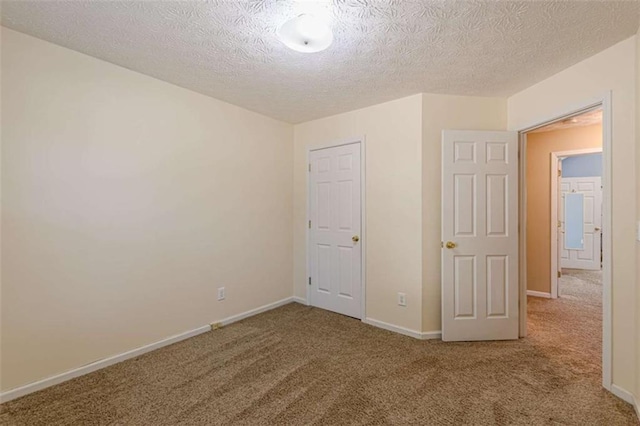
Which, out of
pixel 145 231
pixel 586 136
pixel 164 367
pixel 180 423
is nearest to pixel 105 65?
pixel 145 231

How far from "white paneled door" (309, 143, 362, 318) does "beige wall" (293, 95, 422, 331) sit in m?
0.16

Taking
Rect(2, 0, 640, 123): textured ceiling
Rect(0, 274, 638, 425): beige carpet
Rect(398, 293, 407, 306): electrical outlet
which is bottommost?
Rect(0, 274, 638, 425): beige carpet

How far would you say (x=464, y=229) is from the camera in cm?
279

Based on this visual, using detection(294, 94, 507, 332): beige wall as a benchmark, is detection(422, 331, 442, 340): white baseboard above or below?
below

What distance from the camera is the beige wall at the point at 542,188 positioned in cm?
416

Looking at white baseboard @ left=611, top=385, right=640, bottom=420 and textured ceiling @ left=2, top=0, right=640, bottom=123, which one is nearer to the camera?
textured ceiling @ left=2, top=0, right=640, bottom=123

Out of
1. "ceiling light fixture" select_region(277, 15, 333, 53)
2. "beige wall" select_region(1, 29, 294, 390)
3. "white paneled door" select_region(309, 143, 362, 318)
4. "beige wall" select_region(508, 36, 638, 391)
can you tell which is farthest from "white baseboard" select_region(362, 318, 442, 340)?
"ceiling light fixture" select_region(277, 15, 333, 53)

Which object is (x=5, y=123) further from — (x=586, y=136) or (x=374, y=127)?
(x=586, y=136)

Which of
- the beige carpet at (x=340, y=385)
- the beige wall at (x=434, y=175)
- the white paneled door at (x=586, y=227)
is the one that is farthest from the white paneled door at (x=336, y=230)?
the white paneled door at (x=586, y=227)

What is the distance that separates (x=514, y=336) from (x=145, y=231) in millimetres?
3537

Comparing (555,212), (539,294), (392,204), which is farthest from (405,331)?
(555,212)

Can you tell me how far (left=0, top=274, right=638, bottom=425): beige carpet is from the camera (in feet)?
5.78

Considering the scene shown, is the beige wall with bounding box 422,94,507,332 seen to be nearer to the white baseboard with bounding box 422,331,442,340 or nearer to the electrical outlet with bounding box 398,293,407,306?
the white baseboard with bounding box 422,331,442,340

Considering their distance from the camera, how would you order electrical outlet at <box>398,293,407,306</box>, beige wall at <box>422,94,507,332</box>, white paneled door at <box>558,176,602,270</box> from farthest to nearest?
white paneled door at <box>558,176,602,270</box> < electrical outlet at <box>398,293,407,306</box> < beige wall at <box>422,94,507,332</box>
